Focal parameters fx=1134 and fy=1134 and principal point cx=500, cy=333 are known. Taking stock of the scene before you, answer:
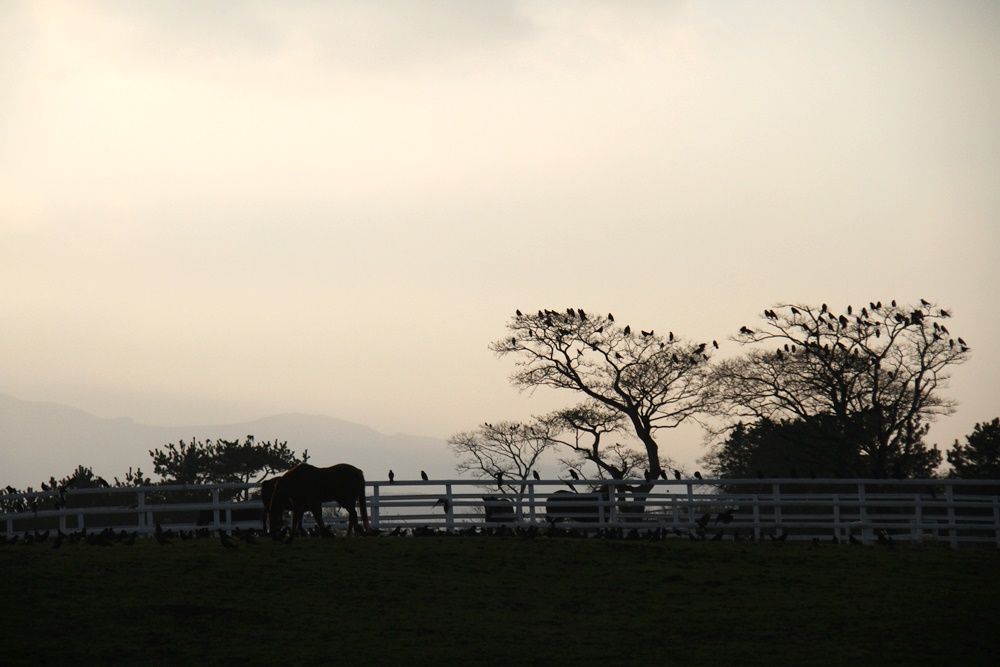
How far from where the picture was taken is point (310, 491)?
22609 mm

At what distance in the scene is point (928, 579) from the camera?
20.1m

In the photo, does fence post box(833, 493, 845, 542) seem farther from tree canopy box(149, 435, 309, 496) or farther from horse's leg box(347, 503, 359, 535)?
tree canopy box(149, 435, 309, 496)

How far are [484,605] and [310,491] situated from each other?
6.51m

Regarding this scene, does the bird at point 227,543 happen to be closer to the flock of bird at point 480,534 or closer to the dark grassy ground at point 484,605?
the dark grassy ground at point 484,605

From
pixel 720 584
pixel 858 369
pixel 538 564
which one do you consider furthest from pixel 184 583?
pixel 858 369

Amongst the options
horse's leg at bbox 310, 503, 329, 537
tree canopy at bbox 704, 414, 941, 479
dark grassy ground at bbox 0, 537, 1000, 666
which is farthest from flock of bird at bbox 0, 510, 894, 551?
tree canopy at bbox 704, 414, 941, 479

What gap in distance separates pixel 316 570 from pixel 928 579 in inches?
423

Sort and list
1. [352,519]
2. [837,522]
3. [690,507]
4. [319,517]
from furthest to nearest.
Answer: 1. [690,507]
2. [837,522]
3. [352,519]
4. [319,517]

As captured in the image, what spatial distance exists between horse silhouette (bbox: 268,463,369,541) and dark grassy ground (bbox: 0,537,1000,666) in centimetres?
86

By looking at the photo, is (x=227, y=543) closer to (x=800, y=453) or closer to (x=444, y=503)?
(x=444, y=503)

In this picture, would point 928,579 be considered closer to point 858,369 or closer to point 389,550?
point 389,550

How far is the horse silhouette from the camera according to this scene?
22.5m

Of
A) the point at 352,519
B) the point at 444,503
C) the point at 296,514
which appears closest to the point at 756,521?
the point at 444,503

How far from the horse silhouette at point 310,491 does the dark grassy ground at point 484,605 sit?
86 cm
